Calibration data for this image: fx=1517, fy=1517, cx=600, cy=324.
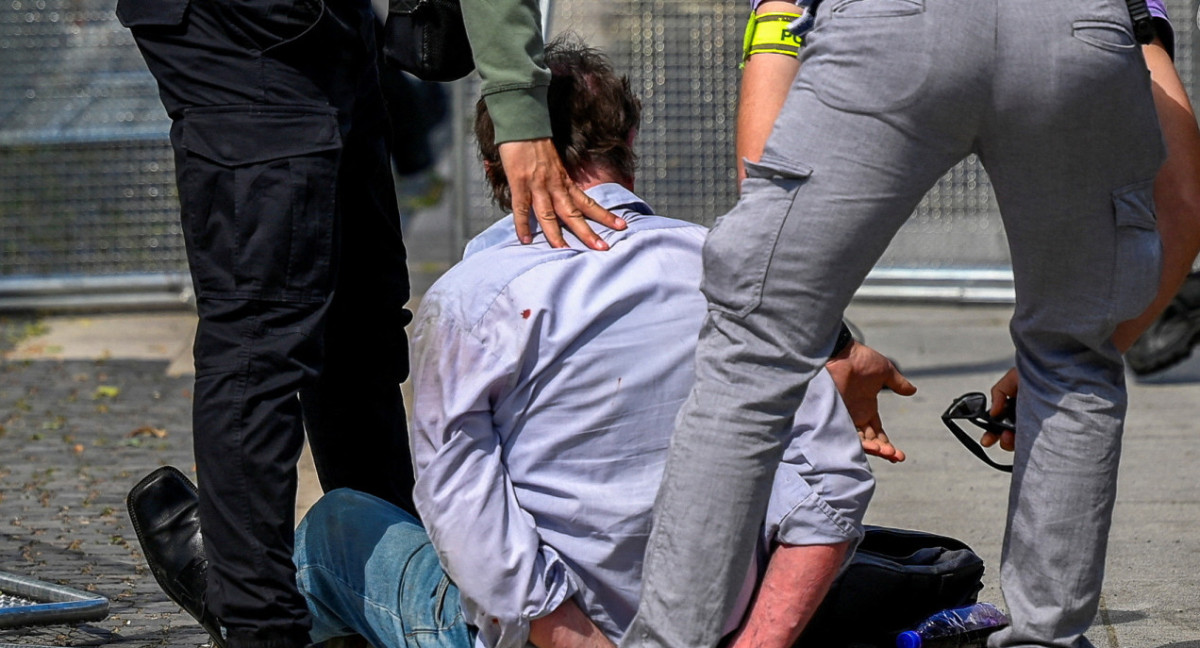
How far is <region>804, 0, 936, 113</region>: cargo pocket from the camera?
1912 mm

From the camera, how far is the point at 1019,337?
7.18 feet

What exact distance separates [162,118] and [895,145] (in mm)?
6015

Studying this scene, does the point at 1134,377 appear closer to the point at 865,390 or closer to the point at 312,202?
the point at 865,390

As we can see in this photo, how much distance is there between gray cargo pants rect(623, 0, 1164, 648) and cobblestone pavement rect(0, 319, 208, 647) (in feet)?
4.44

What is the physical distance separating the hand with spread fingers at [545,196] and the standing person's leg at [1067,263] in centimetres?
57

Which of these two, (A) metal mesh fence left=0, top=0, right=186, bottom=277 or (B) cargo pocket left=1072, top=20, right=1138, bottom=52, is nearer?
(B) cargo pocket left=1072, top=20, right=1138, bottom=52

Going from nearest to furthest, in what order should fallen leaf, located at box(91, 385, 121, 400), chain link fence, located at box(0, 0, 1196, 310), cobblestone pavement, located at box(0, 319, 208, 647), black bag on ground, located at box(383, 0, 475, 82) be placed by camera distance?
black bag on ground, located at box(383, 0, 475, 82)
cobblestone pavement, located at box(0, 319, 208, 647)
fallen leaf, located at box(91, 385, 121, 400)
chain link fence, located at box(0, 0, 1196, 310)

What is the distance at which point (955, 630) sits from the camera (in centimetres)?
244

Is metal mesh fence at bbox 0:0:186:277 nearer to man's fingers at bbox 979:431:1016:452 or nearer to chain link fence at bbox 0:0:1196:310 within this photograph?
chain link fence at bbox 0:0:1196:310

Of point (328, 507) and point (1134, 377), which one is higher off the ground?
point (328, 507)

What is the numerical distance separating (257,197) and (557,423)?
62 cm

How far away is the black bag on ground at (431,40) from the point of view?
8.21 feet

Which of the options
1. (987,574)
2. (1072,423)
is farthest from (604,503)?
(987,574)

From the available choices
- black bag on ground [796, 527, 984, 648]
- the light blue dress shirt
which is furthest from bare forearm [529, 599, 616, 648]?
black bag on ground [796, 527, 984, 648]
